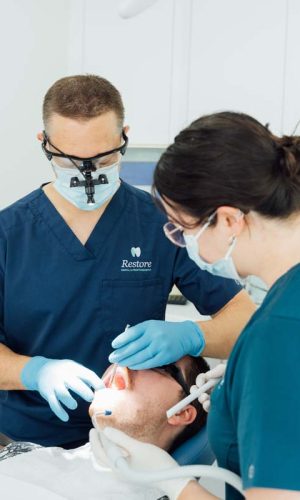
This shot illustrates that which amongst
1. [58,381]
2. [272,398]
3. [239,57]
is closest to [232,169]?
[272,398]

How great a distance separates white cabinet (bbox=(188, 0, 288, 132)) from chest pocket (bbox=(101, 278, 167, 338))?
5.07 ft

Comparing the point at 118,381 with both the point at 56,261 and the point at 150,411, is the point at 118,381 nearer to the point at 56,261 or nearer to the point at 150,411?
the point at 150,411

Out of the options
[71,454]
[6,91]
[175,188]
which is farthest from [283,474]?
[6,91]

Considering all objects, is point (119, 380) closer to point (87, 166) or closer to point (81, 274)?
point (81, 274)

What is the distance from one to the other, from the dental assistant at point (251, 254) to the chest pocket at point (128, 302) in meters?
0.61

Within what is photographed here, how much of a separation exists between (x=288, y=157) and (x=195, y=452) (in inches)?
31.9

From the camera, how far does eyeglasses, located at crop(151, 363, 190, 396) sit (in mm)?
1675

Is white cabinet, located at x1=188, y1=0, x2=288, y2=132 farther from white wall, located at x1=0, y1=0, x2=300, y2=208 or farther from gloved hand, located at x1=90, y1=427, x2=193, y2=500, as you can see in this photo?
gloved hand, located at x1=90, y1=427, x2=193, y2=500

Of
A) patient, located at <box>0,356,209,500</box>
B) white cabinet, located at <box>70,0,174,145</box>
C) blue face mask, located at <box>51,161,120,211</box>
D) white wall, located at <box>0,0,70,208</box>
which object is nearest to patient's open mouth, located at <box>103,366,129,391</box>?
patient, located at <box>0,356,209,500</box>

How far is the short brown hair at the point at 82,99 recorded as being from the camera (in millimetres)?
1604

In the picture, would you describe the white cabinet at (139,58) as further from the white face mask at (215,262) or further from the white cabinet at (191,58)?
the white face mask at (215,262)

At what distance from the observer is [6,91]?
10.2ft

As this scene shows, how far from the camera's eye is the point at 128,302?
1.80 metres

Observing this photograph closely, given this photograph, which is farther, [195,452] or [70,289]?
[70,289]
